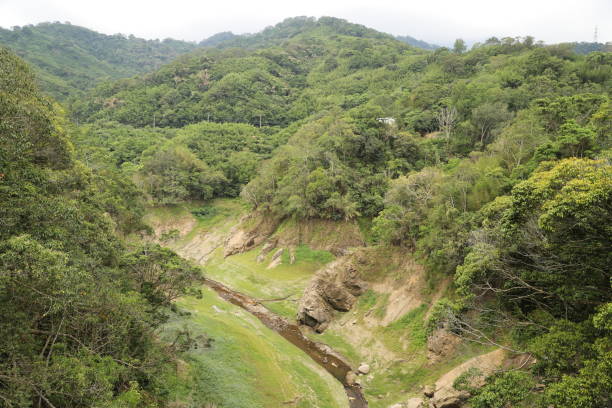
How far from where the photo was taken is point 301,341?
37531 mm

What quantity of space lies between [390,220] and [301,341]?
1676cm

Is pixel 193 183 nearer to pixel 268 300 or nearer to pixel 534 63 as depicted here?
pixel 268 300

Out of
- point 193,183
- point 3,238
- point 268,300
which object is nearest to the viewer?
point 3,238

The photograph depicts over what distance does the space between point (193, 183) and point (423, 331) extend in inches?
2413

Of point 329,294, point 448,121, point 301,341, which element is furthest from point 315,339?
point 448,121

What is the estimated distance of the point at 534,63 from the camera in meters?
73.5

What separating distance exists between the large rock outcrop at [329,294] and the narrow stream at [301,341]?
7.05ft

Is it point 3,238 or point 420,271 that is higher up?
point 3,238

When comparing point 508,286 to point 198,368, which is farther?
point 198,368

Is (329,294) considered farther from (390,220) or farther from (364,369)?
(390,220)

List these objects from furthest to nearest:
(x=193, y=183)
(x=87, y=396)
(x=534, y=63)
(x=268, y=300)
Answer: (x=193, y=183) < (x=534, y=63) < (x=268, y=300) < (x=87, y=396)

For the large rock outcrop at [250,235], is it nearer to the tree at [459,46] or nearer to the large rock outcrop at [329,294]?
the large rock outcrop at [329,294]

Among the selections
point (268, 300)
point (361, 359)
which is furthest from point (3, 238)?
point (268, 300)

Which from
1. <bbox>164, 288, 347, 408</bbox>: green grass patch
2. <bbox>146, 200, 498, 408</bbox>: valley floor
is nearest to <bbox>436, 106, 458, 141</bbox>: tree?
<bbox>146, 200, 498, 408</bbox>: valley floor
